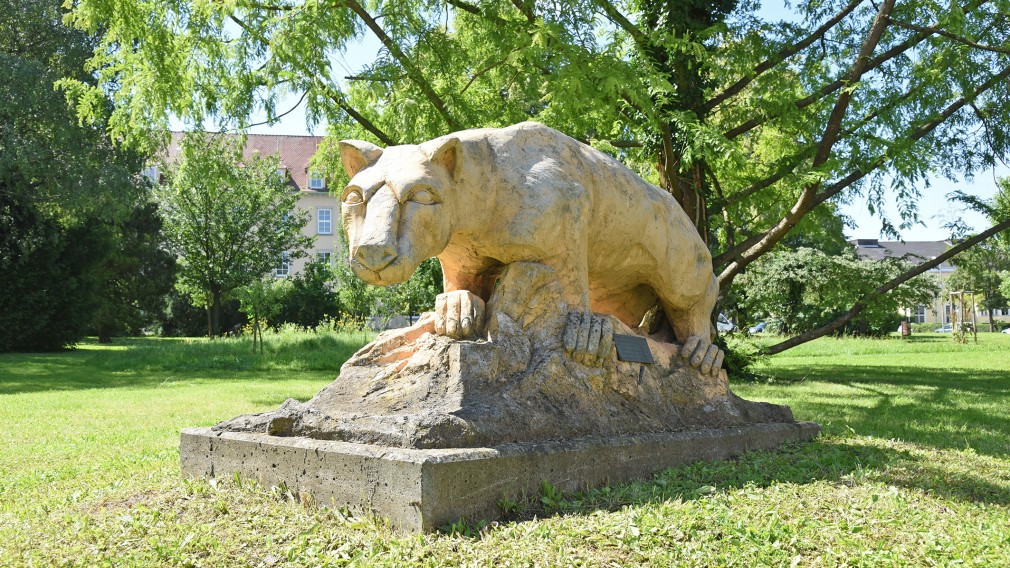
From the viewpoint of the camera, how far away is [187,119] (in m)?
9.79

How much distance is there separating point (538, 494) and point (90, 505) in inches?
88.1

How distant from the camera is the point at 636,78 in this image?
7949mm

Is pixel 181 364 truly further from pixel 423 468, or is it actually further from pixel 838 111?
pixel 423 468

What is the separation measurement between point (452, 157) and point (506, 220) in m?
0.47

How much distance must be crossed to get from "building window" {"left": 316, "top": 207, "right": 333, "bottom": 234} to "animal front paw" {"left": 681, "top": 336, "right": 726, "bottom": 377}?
37874 millimetres

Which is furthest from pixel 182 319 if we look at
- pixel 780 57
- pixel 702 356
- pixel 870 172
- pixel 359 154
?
pixel 359 154

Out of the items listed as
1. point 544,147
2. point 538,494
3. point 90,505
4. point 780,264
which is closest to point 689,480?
point 538,494

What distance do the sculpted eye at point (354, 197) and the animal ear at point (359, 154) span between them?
10.9 inches

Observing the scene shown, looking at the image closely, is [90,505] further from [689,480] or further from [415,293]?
[415,293]

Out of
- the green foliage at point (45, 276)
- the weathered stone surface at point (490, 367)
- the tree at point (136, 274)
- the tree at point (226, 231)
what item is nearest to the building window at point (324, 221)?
the tree at point (136, 274)

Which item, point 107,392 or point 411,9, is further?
point 107,392

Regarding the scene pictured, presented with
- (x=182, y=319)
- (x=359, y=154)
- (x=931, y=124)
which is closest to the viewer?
(x=359, y=154)

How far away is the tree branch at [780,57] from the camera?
1119 cm

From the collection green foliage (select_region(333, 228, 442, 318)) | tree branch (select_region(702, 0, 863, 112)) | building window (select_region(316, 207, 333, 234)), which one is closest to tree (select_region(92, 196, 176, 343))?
green foliage (select_region(333, 228, 442, 318))
